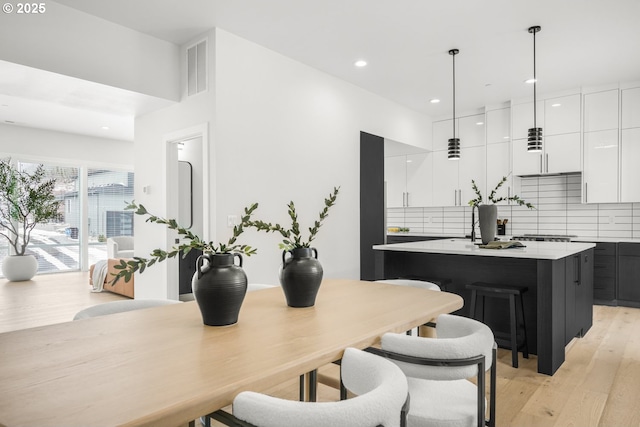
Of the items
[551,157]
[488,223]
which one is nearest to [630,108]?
[551,157]

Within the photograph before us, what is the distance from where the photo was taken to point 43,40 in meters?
3.23

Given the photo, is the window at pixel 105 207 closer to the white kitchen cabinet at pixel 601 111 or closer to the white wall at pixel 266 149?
the white wall at pixel 266 149

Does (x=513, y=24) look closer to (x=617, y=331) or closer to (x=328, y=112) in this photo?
(x=328, y=112)

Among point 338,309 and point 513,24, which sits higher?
point 513,24

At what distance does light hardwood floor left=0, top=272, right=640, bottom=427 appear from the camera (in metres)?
2.31

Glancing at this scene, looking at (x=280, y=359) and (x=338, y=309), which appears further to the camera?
(x=338, y=309)

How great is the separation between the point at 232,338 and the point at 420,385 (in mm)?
868

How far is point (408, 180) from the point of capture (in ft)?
23.7

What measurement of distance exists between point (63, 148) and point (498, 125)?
778 cm

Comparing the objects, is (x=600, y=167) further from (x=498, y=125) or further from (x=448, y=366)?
(x=448, y=366)

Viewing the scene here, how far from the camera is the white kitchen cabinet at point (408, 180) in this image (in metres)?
7.05

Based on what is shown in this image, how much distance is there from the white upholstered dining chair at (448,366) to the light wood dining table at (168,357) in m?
0.10

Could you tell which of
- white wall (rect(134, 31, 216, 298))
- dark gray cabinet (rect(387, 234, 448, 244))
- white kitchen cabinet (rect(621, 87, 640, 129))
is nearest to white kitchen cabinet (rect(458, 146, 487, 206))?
dark gray cabinet (rect(387, 234, 448, 244))

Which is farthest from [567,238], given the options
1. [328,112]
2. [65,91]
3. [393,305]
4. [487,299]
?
[65,91]
